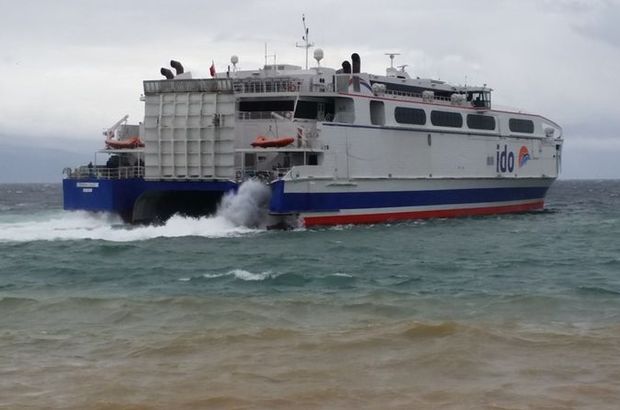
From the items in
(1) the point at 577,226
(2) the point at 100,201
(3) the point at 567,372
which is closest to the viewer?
(3) the point at 567,372

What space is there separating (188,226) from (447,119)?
11.7m

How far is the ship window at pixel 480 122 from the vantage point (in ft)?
113

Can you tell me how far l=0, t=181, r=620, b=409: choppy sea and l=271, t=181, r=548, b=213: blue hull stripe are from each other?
1.94 m

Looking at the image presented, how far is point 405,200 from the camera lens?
30.7m

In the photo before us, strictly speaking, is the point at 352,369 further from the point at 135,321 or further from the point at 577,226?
the point at 577,226

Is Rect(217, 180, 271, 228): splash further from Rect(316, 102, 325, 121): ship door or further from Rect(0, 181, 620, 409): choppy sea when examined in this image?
Rect(316, 102, 325, 121): ship door

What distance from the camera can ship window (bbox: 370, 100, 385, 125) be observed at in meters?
29.9

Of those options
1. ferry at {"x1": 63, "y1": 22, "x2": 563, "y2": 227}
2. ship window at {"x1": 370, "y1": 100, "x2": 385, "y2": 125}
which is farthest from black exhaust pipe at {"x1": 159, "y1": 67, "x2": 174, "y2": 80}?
ship window at {"x1": 370, "y1": 100, "x2": 385, "y2": 125}

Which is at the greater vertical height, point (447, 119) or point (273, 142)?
point (447, 119)

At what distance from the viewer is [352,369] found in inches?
425

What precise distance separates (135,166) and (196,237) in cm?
506

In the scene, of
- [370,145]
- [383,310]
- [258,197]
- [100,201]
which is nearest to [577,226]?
[370,145]

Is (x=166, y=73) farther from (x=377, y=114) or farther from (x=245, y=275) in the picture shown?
(x=245, y=275)

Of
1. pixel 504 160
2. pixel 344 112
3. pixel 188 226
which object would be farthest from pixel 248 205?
pixel 504 160
